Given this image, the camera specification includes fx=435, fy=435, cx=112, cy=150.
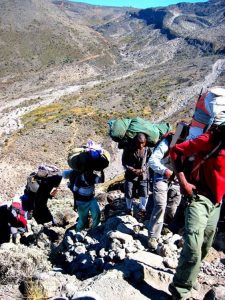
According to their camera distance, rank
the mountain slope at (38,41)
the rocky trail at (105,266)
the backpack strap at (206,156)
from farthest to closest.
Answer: the mountain slope at (38,41) → the rocky trail at (105,266) → the backpack strap at (206,156)

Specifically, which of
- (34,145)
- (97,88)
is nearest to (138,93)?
(97,88)

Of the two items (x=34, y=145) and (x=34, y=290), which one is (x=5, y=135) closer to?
(x=34, y=145)

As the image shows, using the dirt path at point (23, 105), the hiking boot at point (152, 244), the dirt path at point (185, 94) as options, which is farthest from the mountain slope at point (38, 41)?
the hiking boot at point (152, 244)

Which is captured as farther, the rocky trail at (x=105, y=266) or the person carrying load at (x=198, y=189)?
the rocky trail at (x=105, y=266)

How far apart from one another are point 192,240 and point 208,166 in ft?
2.27

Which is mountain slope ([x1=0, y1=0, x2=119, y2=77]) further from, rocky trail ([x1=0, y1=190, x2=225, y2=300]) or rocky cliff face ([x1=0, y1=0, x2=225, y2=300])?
rocky trail ([x1=0, y1=190, x2=225, y2=300])

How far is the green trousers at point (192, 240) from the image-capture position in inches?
157

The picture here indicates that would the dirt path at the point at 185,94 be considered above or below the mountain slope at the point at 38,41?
above

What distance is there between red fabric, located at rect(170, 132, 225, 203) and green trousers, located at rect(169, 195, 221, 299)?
100mm

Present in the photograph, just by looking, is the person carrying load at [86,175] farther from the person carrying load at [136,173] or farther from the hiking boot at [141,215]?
the hiking boot at [141,215]

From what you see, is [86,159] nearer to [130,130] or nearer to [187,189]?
[130,130]

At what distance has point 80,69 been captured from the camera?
102 metres

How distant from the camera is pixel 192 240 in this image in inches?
156

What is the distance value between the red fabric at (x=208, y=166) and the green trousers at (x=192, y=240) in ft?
0.33
